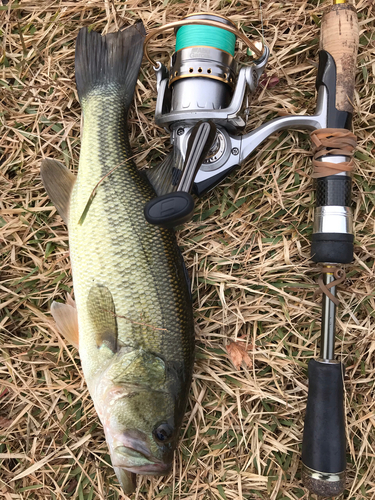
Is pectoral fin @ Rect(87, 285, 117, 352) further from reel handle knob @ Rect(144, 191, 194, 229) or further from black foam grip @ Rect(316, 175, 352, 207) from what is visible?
black foam grip @ Rect(316, 175, 352, 207)

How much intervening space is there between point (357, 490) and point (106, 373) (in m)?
1.55

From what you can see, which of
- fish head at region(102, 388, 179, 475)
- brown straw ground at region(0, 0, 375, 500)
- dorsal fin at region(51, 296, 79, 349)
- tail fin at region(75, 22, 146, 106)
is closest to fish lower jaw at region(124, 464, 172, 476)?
fish head at region(102, 388, 179, 475)

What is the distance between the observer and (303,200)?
7.39ft

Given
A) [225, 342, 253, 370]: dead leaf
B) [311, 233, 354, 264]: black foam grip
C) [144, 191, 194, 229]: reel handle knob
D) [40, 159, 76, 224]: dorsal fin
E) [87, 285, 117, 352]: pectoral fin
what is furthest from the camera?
[225, 342, 253, 370]: dead leaf

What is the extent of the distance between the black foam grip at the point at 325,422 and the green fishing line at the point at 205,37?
5.68 ft

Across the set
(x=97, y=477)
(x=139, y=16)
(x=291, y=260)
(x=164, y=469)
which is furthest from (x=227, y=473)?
(x=139, y=16)

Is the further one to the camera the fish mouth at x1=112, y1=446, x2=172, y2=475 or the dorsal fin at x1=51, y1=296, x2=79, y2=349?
the dorsal fin at x1=51, y1=296, x2=79, y2=349

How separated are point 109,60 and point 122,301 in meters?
1.37

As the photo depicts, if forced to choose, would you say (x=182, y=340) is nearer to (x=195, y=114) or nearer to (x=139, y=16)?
(x=195, y=114)

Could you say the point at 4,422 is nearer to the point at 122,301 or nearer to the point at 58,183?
the point at 122,301

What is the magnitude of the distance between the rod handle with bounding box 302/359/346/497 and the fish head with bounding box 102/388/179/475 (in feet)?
2.30

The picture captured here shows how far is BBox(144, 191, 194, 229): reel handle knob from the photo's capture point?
152 cm

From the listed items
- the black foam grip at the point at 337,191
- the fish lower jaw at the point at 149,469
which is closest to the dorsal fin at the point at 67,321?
the fish lower jaw at the point at 149,469

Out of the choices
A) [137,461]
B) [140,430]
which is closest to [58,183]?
[140,430]
